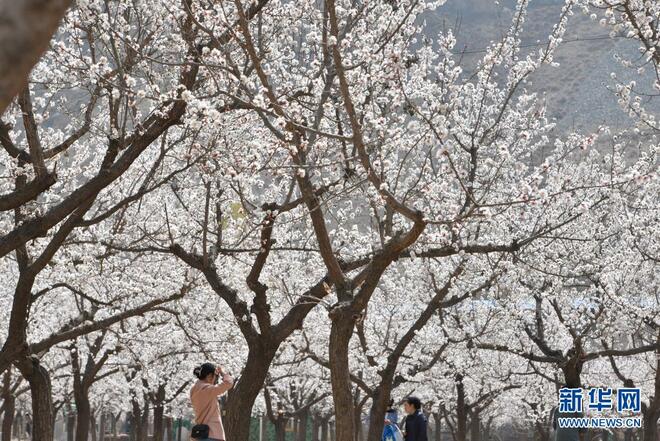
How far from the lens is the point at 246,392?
10922 millimetres

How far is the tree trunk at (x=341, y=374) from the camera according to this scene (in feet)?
29.3

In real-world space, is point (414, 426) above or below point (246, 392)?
below

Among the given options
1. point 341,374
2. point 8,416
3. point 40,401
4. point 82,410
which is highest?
point 341,374

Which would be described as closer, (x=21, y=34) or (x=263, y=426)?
(x=21, y=34)

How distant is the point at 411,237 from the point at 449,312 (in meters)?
12.7

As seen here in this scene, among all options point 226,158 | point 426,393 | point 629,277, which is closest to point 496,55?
point 226,158

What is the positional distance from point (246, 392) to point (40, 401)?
3.20 meters

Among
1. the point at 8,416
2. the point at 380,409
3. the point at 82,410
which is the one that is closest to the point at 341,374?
the point at 380,409

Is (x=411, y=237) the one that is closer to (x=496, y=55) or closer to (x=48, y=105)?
(x=496, y=55)

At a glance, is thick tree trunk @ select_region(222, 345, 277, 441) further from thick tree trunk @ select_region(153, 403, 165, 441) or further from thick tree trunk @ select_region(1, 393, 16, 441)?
thick tree trunk @ select_region(153, 403, 165, 441)

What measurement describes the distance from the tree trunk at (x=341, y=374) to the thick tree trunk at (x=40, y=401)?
16.3 ft

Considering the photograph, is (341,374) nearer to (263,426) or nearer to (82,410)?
(82,410)

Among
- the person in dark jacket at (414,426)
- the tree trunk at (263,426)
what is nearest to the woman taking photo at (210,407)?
the person in dark jacket at (414,426)

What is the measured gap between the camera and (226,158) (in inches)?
384
